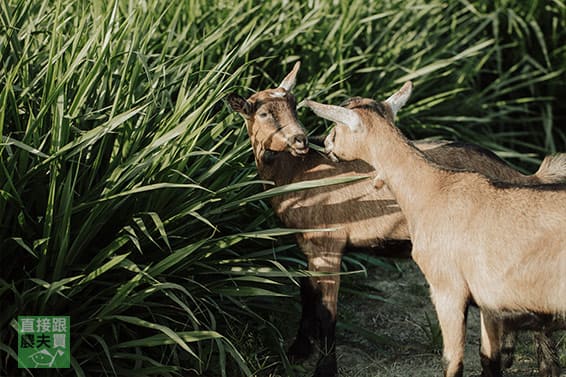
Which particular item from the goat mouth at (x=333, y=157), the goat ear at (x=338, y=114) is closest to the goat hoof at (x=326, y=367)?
the goat mouth at (x=333, y=157)

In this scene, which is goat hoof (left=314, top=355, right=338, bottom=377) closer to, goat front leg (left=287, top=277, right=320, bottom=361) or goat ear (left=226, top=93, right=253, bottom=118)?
goat front leg (left=287, top=277, right=320, bottom=361)

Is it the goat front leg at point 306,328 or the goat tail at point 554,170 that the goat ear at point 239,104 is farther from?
the goat tail at point 554,170

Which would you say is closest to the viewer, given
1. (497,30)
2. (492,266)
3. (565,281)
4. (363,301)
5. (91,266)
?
(565,281)

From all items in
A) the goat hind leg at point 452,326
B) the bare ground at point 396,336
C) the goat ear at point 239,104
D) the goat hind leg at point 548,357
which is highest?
the goat ear at point 239,104

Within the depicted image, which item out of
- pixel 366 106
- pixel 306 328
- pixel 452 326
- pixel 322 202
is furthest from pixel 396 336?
pixel 366 106

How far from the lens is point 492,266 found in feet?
15.2

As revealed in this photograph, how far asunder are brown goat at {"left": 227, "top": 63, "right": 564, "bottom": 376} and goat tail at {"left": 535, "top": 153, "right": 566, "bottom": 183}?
130mm

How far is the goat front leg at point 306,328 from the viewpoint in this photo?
19.1ft

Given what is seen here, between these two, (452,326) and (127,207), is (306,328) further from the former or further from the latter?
(127,207)

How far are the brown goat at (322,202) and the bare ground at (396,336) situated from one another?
1.13 feet

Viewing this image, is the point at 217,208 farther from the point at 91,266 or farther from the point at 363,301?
the point at 363,301

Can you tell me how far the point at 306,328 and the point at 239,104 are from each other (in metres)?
1.49

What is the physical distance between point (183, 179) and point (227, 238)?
1.49ft

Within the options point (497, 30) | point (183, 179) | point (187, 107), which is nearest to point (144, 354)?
point (183, 179)
